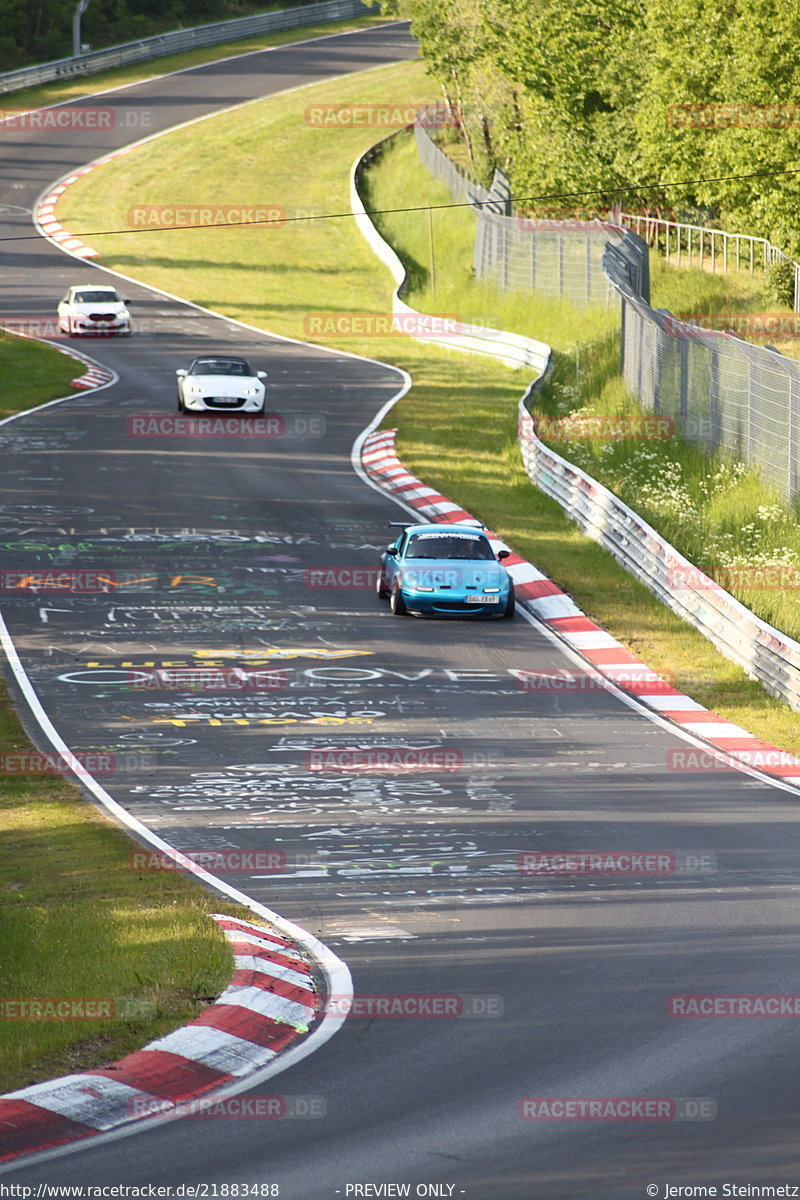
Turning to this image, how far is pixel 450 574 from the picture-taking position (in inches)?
857

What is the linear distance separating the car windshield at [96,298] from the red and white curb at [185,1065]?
127 ft

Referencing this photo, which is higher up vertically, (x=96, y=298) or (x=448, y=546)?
(x=96, y=298)

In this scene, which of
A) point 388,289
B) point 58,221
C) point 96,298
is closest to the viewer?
point 96,298

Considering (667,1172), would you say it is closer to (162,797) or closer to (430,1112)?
(430,1112)

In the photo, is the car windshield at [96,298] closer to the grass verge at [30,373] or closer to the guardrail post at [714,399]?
the grass verge at [30,373]

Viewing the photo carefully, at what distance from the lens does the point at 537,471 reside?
97.9 feet

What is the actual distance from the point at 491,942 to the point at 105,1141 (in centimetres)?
364

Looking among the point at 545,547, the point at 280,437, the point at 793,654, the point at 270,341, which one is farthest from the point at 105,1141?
the point at 270,341

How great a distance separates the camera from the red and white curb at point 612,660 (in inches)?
630
